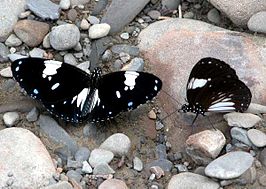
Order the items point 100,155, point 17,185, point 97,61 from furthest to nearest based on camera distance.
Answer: point 97,61 < point 100,155 < point 17,185

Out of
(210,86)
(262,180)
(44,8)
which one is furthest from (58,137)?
(262,180)

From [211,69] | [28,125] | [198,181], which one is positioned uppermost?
[211,69]

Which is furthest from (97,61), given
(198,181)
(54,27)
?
(198,181)

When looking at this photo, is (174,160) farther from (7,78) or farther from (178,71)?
(7,78)

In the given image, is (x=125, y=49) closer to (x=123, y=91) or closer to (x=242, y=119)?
(x=123, y=91)

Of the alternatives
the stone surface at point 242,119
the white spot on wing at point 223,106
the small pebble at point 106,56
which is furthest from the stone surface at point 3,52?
the stone surface at point 242,119

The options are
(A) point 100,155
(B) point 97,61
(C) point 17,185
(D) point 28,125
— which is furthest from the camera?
(B) point 97,61

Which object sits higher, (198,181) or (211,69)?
(211,69)
